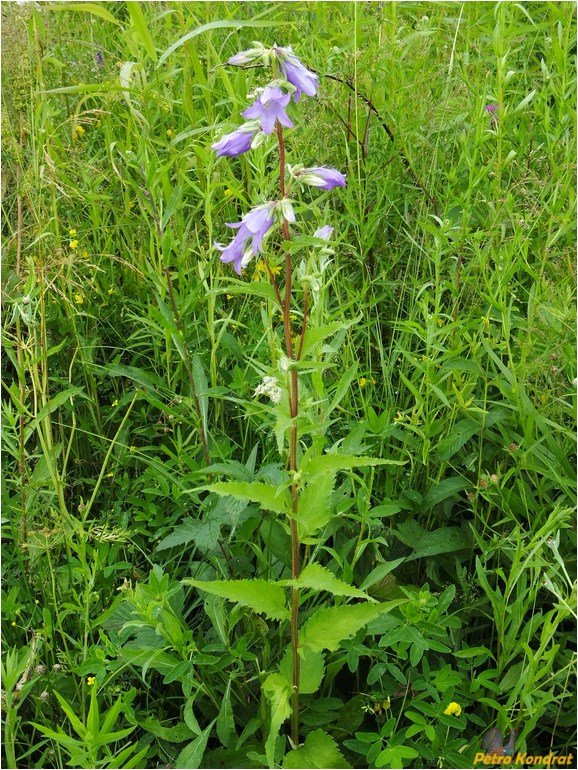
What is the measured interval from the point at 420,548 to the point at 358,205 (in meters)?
1.19

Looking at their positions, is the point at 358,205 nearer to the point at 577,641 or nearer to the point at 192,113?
the point at 192,113

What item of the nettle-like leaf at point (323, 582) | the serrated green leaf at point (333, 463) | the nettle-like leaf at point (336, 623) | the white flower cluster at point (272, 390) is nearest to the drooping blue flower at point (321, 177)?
the white flower cluster at point (272, 390)

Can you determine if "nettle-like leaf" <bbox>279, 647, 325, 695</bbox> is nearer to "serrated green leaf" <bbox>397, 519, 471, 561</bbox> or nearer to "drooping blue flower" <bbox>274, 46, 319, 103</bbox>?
"serrated green leaf" <bbox>397, 519, 471, 561</bbox>

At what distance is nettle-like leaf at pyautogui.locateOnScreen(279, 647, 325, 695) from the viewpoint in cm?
173

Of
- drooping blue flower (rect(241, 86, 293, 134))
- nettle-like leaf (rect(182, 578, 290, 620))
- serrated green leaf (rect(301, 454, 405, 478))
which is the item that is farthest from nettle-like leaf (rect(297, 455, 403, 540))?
drooping blue flower (rect(241, 86, 293, 134))

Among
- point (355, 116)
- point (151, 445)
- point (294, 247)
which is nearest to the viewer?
point (294, 247)

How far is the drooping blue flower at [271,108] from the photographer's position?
4.55ft

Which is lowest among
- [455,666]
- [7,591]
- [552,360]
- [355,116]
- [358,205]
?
[455,666]

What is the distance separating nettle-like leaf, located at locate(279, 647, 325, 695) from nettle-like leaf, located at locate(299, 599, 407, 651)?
0.22 feet

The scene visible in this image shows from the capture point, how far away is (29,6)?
101 inches

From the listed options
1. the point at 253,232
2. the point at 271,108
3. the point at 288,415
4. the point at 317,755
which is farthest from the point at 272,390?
the point at 317,755

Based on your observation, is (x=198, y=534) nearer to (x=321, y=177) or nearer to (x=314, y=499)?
(x=314, y=499)

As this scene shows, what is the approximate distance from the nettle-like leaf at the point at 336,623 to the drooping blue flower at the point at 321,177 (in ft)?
2.79

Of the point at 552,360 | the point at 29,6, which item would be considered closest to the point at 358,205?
the point at 552,360
